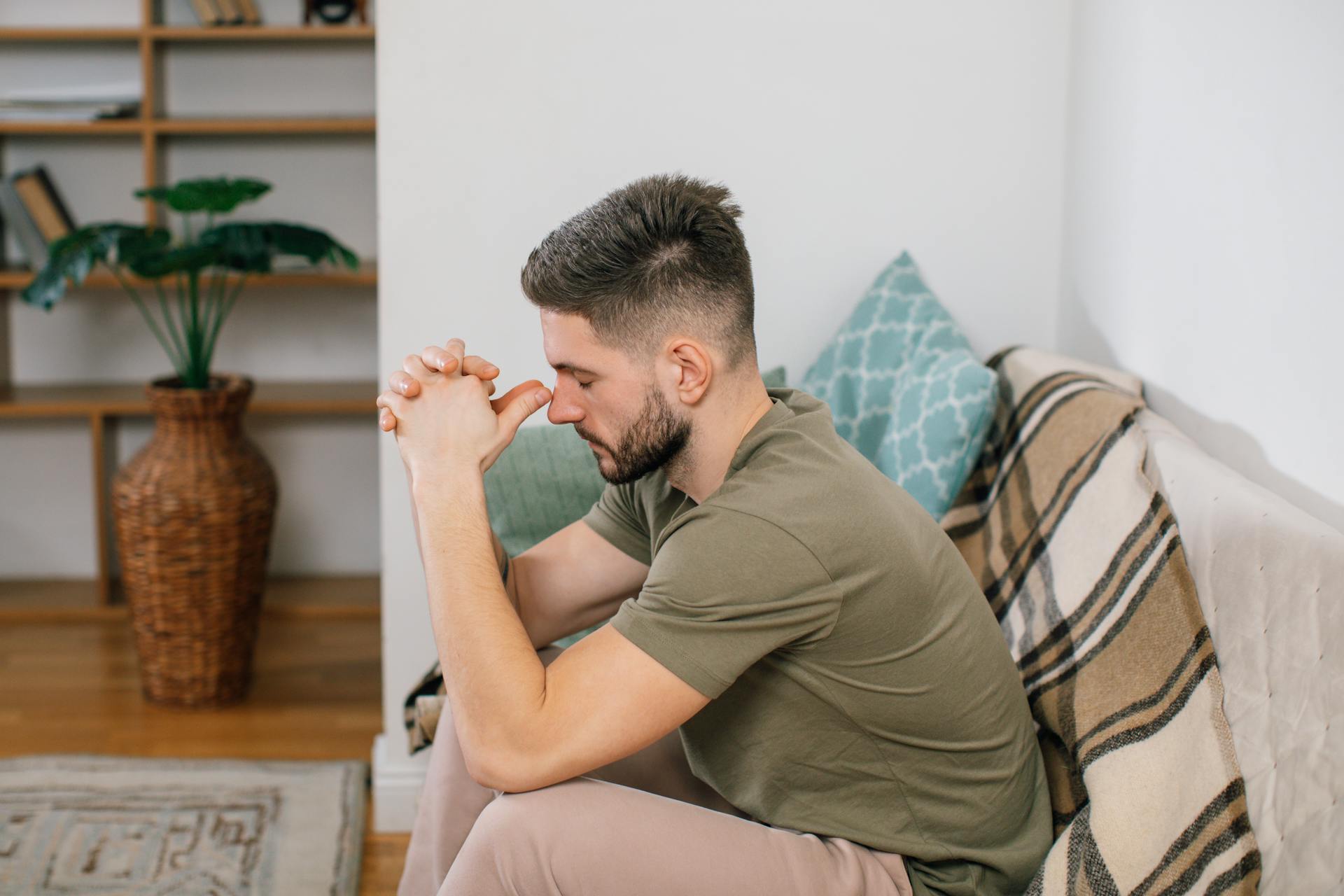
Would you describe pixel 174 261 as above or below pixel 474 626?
above

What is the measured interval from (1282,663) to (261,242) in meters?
2.21

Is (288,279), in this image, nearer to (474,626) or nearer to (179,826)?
(179,826)

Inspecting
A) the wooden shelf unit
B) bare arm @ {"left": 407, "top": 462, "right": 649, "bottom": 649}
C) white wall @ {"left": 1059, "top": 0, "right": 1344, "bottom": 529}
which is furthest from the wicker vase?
white wall @ {"left": 1059, "top": 0, "right": 1344, "bottom": 529}

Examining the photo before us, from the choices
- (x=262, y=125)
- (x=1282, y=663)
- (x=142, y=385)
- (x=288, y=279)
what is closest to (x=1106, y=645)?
(x=1282, y=663)

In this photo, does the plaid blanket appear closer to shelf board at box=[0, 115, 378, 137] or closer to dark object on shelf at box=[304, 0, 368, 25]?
shelf board at box=[0, 115, 378, 137]

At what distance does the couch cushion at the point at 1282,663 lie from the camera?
3.17ft

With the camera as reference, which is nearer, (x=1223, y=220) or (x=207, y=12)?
(x=1223, y=220)

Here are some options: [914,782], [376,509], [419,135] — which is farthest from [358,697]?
[914,782]

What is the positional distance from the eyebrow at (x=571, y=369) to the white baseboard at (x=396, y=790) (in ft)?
3.90

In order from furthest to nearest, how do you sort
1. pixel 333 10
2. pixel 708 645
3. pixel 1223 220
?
pixel 333 10 < pixel 1223 220 < pixel 708 645

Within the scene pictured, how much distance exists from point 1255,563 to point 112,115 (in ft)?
9.56

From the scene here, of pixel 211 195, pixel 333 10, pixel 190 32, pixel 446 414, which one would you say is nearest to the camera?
pixel 446 414

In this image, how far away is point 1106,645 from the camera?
123 centimetres

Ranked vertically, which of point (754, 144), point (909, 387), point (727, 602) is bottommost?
point (727, 602)
